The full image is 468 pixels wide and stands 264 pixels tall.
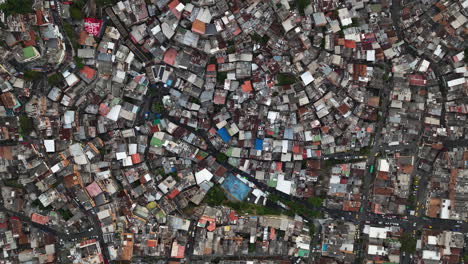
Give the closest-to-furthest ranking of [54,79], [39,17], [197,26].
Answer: [39,17], [54,79], [197,26]

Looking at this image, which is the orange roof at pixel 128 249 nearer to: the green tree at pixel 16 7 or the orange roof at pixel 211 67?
the orange roof at pixel 211 67

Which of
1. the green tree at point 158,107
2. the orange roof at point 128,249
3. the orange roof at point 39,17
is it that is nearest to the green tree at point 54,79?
the orange roof at point 39,17

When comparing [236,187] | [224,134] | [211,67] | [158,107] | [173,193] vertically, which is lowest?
[173,193]

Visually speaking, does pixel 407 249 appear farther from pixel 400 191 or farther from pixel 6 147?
pixel 6 147

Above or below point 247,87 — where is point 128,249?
below

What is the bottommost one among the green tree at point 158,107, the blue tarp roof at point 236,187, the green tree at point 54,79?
the blue tarp roof at point 236,187

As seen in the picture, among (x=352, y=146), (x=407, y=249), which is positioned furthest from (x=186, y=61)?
(x=407, y=249)

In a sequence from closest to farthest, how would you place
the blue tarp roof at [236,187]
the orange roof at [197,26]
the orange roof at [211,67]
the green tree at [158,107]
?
1. the orange roof at [197,26]
2. the orange roof at [211,67]
3. the green tree at [158,107]
4. the blue tarp roof at [236,187]

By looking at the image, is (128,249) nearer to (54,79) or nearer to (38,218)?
(38,218)

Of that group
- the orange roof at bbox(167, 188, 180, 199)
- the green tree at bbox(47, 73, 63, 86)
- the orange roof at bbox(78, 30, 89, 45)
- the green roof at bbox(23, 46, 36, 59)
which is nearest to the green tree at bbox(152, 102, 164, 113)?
the orange roof at bbox(167, 188, 180, 199)

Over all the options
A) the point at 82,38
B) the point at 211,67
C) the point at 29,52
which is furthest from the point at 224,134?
the point at 29,52
